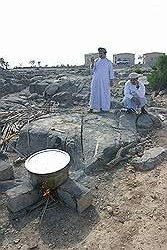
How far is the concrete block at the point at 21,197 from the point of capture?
442 cm

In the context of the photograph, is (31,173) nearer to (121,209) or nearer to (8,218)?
(8,218)

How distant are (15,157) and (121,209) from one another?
300 centimetres

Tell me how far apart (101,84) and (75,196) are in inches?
161

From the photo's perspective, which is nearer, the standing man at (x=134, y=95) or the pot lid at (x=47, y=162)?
the pot lid at (x=47, y=162)

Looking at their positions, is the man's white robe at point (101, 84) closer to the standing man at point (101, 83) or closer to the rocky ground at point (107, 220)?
the standing man at point (101, 83)

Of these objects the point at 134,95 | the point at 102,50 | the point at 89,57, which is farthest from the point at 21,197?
the point at 89,57

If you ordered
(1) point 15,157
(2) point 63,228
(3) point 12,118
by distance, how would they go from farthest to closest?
(3) point 12,118 < (1) point 15,157 < (2) point 63,228

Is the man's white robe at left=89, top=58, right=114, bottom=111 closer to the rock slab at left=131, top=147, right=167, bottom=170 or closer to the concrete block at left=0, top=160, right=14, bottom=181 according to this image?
the rock slab at left=131, top=147, right=167, bottom=170

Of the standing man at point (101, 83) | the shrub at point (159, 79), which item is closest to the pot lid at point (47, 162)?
the standing man at point (101, 83)

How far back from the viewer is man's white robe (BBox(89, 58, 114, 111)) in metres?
7.76

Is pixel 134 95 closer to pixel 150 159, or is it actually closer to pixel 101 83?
pixel 101 83

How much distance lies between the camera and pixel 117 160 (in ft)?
17.8

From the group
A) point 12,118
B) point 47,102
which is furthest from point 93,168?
point 47,102

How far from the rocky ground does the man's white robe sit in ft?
9.63
